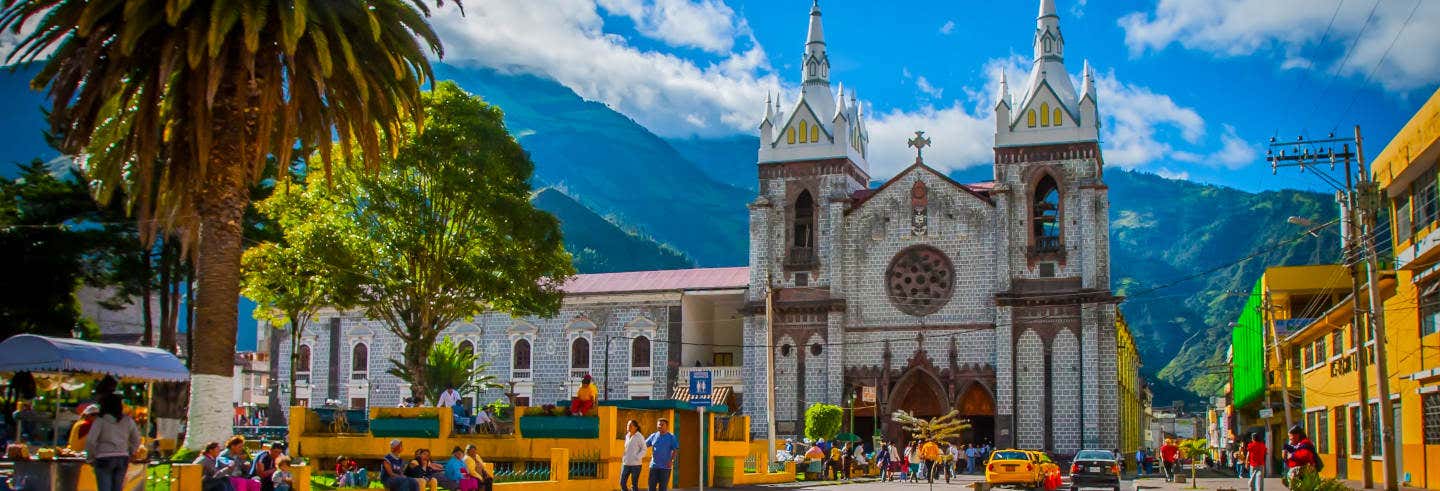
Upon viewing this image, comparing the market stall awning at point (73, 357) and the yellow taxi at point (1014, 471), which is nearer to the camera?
the market stall awning at point (73, 357)

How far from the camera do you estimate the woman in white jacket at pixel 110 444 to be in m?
15.3

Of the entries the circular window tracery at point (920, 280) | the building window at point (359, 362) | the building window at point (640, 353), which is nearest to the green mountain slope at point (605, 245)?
the building window at point (359, 362)

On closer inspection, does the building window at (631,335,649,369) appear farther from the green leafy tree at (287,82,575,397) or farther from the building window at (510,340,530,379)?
the green leafy tree at (287,82,575,397)

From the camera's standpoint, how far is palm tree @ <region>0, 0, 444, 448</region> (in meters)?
18.1

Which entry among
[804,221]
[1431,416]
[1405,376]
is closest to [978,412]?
[804,221]

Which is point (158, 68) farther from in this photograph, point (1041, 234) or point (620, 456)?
point (1041, 234)

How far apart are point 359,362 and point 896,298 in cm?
2491

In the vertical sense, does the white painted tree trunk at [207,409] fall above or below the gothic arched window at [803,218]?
below

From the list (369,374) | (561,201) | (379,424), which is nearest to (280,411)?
(369,374)

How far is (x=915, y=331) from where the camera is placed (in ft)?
176

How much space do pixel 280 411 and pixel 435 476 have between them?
146ft

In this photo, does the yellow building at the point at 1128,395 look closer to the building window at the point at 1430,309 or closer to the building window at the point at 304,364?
the building window at the point at 1430,309

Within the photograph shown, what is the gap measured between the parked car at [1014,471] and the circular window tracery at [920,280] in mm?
20793

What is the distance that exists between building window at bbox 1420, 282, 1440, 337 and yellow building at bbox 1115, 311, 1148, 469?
2170 cm
